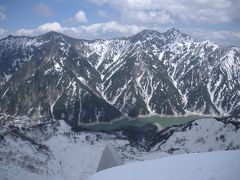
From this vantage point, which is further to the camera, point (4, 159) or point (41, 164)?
point (41, 164)

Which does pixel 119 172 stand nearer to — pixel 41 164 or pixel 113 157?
pixel 113 157

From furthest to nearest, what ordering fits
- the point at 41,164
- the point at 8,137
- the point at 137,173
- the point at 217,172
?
the point at 8,137
the point at 41,164
the point at 137,173
the point at 217,172

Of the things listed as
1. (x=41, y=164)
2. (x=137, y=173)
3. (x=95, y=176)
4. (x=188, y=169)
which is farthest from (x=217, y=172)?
(x=41, y=164)

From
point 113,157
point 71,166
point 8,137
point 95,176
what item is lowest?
point 71,166

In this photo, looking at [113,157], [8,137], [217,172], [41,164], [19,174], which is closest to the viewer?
[217,172]

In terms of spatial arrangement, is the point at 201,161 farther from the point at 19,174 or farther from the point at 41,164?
the point at 41,164

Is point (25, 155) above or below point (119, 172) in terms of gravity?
below
